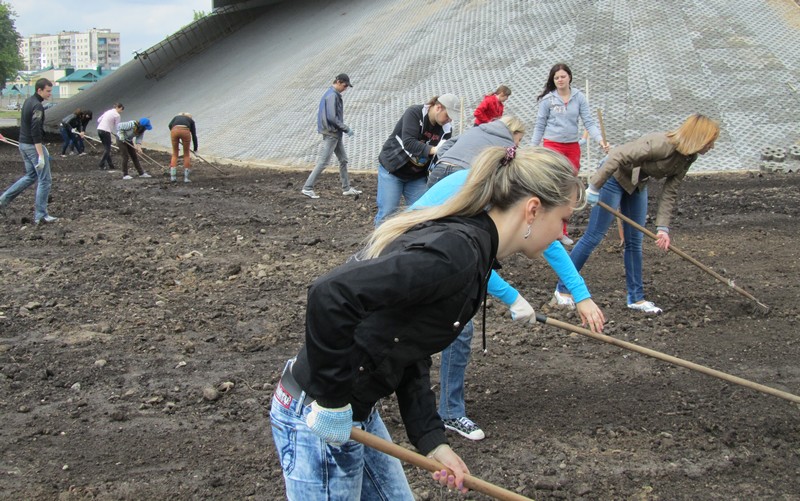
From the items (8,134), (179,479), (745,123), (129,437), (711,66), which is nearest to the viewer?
(179,479)

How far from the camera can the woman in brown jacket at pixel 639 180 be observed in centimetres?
532

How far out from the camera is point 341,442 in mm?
2035

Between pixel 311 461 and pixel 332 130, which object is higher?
pixel 311 461

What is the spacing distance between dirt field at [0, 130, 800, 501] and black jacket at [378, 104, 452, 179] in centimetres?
126

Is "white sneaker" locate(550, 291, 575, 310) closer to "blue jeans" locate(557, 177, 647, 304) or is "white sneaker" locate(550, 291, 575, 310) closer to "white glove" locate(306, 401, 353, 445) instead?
"blue jeans" locate(557, 177, 647, 304)

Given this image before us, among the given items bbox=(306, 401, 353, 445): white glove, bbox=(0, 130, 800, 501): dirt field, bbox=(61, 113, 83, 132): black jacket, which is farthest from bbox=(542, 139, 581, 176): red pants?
bbox=(61, 113, 83, 132): black jacket

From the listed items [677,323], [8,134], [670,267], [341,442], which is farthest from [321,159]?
[8,134]

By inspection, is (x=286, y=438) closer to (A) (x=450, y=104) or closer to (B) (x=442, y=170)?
(B) (x=442, y=170)

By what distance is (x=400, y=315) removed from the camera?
2.00 metres

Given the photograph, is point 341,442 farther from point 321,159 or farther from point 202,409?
point 321,159

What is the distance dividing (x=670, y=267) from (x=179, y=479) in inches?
199

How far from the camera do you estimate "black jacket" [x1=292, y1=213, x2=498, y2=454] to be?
74.1 inches

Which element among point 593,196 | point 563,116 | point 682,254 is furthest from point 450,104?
point 563,116

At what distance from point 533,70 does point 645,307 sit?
1010cm
